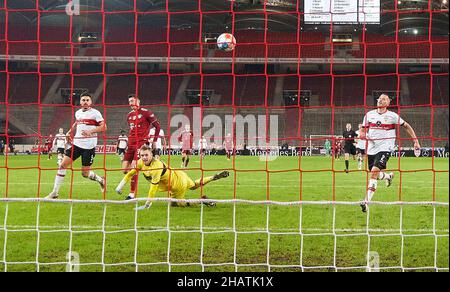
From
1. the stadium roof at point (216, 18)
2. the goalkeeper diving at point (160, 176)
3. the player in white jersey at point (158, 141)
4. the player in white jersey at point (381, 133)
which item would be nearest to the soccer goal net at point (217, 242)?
the goalkeeper diving at point (160, 176)

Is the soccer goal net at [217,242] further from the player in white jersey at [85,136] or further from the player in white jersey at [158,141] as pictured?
the player in white jersey at [158,141]

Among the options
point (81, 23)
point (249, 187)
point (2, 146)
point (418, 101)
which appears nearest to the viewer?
point (249, 187)

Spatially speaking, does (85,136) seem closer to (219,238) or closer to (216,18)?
(219,238)

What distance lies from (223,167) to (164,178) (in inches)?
378

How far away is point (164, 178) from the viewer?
7.25 m

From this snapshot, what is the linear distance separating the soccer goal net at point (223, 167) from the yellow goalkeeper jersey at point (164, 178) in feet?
0.12

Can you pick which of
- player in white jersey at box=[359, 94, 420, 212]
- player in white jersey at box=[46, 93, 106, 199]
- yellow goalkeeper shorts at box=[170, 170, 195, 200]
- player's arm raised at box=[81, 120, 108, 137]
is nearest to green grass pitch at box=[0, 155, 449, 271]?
yellow goalkeeper shorts at box=[170, 170, 195, 200]

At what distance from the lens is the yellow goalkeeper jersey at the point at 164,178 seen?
7.04 m

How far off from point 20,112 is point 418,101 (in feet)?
78.6

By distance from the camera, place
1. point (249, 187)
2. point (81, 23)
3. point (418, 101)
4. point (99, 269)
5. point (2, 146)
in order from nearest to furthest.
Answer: point (99, 269), point (249, 187), point (2, 146), point (81, 23), point (418, 101)

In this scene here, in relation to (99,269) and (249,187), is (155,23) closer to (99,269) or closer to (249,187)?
(249,187)

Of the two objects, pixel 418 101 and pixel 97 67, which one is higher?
pixel 97 67

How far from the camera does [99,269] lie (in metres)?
4.52

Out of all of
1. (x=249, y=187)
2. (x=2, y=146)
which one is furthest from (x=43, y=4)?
(x=249, y=187)
